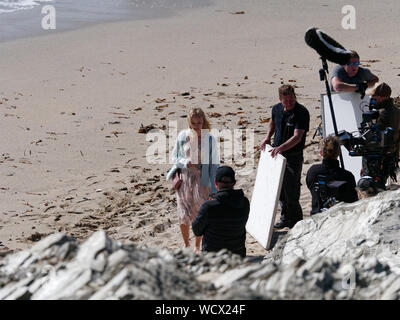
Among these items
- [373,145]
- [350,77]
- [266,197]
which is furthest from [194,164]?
[350,77]

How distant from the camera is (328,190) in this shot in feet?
22.4

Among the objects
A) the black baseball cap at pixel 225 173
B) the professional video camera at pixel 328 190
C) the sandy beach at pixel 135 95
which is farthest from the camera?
the sandy beach at pixel 135 95

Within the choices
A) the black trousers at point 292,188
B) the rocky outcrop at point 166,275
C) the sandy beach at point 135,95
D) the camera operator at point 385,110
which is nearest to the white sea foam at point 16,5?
the sandy beach at point 135,95

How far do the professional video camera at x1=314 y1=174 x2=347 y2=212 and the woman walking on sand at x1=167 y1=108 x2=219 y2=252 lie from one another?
1.23m

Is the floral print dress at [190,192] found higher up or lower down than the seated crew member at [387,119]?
lower down

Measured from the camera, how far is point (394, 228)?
18.2ft

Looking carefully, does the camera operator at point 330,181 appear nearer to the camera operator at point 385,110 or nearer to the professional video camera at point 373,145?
the professional video camera at point 373,145

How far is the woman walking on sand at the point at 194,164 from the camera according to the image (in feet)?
24.7

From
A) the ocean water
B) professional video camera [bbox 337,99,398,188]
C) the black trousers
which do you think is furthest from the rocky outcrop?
the ocean water

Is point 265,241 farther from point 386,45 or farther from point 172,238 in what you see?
point 386,45

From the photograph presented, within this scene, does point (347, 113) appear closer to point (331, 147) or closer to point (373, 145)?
point (373, 145)

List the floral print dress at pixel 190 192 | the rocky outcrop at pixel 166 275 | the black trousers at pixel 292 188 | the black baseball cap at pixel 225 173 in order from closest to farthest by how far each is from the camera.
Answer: the rocky outcrop at pixel 166 275
the black baseball cap at pixel 225 173
the floral print dress at pixel 190 192
the black trousers at pixel 292 188

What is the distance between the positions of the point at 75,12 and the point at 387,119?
18.7 meters

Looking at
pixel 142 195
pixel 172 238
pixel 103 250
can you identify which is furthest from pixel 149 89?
pixel 103 250
